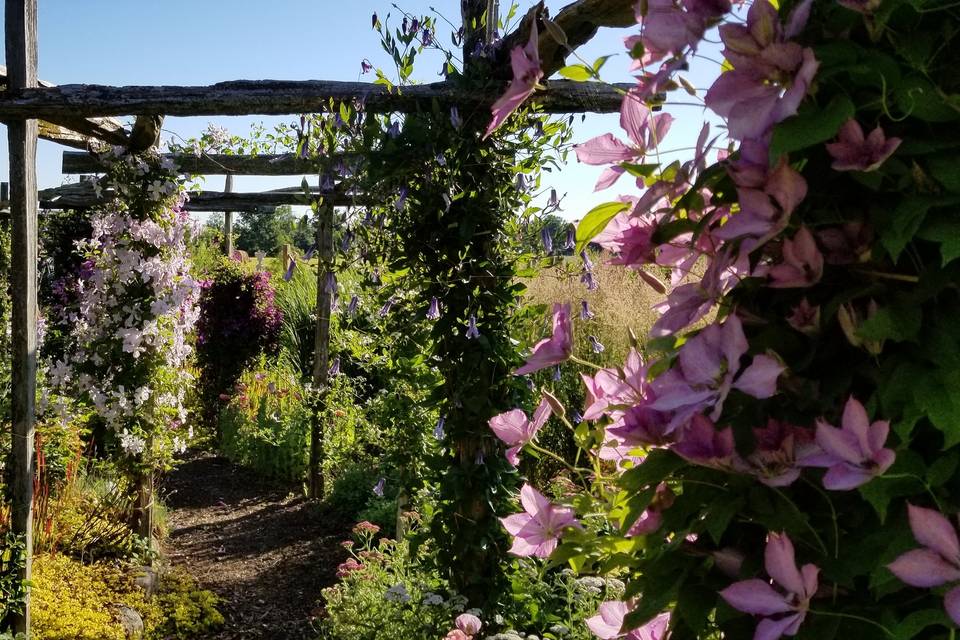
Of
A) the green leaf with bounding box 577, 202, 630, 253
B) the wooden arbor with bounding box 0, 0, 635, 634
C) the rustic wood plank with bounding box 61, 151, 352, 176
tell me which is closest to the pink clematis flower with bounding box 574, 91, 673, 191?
the green leaf with bounding box 577, 202, 630, 253

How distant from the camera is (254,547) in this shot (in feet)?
16.9

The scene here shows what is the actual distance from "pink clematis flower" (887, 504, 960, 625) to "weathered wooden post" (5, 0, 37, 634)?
3744mm

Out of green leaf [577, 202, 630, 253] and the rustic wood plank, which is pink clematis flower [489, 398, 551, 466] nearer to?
green leaf [577, 202, 630, 253]

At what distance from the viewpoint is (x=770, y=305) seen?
0.67 meters

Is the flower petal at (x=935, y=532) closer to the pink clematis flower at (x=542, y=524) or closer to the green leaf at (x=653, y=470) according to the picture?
the green leaf at (x=653, y=470)

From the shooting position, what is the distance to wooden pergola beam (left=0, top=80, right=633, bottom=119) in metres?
2.87

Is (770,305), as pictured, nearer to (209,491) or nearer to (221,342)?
(209,491)

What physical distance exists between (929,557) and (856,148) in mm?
288

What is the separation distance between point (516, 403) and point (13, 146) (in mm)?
2501

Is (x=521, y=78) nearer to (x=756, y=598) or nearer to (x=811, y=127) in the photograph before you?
(x=811, y=127)

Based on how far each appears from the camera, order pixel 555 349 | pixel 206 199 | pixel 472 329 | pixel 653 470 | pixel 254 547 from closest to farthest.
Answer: pixel 653 470 < pixel 555 349 < pixel 472 329 < pixel 254 547 < pixel 206 199

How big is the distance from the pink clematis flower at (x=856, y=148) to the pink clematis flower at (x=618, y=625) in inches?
18.8

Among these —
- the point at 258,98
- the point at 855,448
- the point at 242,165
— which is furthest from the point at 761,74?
the point at 242,165

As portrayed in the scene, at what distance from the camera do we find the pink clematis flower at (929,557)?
53 centimetres
